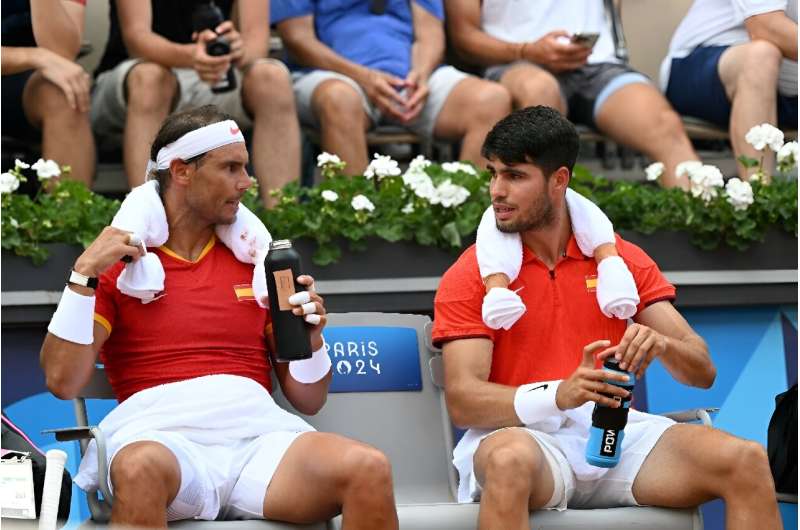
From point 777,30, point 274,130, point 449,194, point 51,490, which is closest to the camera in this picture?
point 51,490

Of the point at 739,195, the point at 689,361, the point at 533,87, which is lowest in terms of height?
the point at 689,361

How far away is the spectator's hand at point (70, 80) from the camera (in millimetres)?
5684

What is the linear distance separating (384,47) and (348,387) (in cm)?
225

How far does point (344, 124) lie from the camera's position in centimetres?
600

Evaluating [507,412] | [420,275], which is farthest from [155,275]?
[420,275]

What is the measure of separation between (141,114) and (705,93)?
2.34m

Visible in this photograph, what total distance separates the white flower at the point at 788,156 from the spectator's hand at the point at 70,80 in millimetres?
2557

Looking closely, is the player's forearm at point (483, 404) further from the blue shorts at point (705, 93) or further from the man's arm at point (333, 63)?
the blue shorts at point (705, 93)

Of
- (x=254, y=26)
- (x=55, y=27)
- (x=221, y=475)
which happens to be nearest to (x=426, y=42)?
(x=254, y=26)

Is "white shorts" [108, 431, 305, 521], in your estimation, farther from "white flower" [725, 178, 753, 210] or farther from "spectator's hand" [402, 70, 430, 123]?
"spectator's hand" [402, 70, 430, 123]

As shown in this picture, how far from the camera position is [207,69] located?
5859mm

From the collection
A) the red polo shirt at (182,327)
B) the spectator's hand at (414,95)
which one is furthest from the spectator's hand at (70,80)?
the red polo shirt at (182,327)

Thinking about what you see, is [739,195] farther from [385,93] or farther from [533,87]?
[385,93]

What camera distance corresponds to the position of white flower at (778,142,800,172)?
5.50m
